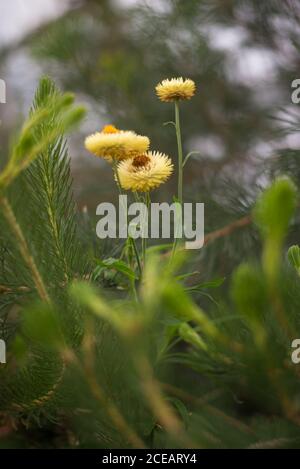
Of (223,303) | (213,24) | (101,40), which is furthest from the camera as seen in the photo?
(101,40)

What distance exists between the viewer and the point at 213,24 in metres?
0.81

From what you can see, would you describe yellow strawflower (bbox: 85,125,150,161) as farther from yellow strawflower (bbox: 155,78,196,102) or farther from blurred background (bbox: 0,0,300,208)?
blurred background (bbox: 0,0,300,208)

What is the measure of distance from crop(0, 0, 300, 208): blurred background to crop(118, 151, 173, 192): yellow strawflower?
1.12 ft

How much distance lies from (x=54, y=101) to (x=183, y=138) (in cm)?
58

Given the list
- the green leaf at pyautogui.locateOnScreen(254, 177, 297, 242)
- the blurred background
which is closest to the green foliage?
the green leaf at pyautogui.locateOnScreen(254, 177, 297, 242)

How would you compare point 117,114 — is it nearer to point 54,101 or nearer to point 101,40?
point 101,40

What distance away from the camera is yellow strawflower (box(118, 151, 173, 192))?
1.18ft

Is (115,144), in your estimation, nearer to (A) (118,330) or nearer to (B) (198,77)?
(A) (118,330)

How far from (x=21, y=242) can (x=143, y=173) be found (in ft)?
0.34

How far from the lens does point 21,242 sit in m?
0.29

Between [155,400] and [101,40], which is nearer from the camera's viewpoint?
[155,400]

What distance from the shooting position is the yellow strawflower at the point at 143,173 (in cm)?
36

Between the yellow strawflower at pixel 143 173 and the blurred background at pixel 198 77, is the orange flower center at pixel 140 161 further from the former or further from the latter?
the blurred background at pixel 198 77
